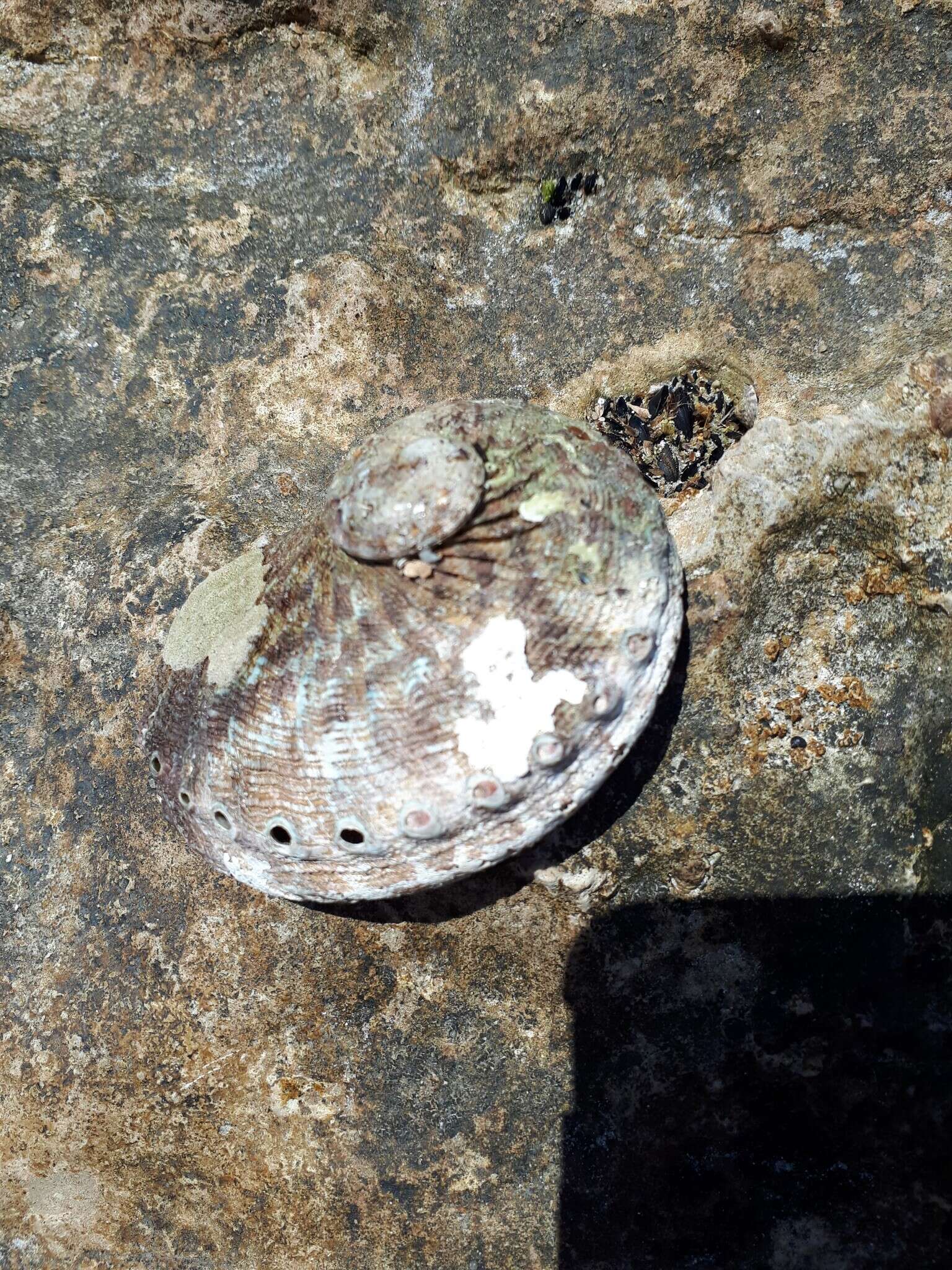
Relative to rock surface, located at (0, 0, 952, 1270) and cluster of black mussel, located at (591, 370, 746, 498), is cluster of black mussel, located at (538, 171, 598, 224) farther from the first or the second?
cluster of black mussel, located at (591, 370, 746, 498)

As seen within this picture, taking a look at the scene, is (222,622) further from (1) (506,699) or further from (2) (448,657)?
(1) (506,699)

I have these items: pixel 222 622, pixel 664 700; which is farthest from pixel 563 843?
pixel 222 622

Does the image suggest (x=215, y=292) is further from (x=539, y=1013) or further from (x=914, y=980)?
(x=914, y=980)

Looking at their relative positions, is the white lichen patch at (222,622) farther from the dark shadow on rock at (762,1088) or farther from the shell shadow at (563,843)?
the dark shadow on rock at (762,1088)

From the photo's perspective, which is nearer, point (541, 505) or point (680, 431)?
point (541, 505)

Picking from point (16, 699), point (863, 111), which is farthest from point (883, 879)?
point (16, 699)

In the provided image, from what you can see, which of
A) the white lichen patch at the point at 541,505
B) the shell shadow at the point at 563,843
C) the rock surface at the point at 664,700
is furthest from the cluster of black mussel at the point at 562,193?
the shell shadow at the point at 563,843
